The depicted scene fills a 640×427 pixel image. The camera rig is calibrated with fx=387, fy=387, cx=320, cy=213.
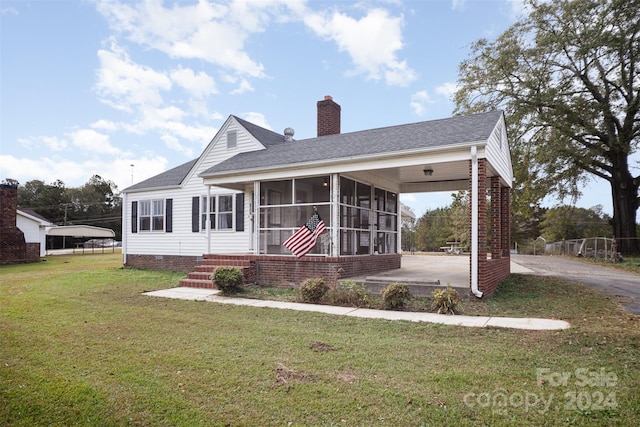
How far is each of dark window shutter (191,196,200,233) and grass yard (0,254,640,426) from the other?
8.19 meters

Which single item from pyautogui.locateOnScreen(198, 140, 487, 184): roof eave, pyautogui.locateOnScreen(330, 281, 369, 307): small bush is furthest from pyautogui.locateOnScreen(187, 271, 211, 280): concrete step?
pyautogui.locateOnScreen(330, 281, 369, 307): small bush

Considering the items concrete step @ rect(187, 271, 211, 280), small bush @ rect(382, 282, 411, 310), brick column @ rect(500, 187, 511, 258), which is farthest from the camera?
brick column @ rect(500, 187, 511, 258)

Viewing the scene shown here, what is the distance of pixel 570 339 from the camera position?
205 inches

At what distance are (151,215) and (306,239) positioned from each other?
9824 mm

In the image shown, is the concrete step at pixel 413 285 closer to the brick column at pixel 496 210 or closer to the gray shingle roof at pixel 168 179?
the brick column at pixel 496 210

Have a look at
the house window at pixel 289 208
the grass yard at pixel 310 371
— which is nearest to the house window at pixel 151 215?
the house window at pixel 289 208

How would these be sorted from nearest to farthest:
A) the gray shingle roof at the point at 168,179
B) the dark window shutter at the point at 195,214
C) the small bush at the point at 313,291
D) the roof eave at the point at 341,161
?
the roof eave at the point at 341,161 < the small bush at the point at 313,291 < the dark window shutter at the point at 195,214 < the gray shingle roof at the point at 168,179

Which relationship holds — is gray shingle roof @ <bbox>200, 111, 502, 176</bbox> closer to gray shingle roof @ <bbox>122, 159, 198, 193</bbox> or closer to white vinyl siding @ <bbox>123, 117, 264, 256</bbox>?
white vinyl siding @ <bbox>123, 117, 264, 256</bbox>

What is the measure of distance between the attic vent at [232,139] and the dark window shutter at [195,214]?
96.7 inches

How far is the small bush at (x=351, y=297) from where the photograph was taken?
8.15 meters

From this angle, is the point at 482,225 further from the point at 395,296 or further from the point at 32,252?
the point at 32,252


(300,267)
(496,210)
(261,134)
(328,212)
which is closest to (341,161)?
(328,212)

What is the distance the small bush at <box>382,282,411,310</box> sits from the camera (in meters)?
7.61

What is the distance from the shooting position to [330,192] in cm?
1059
